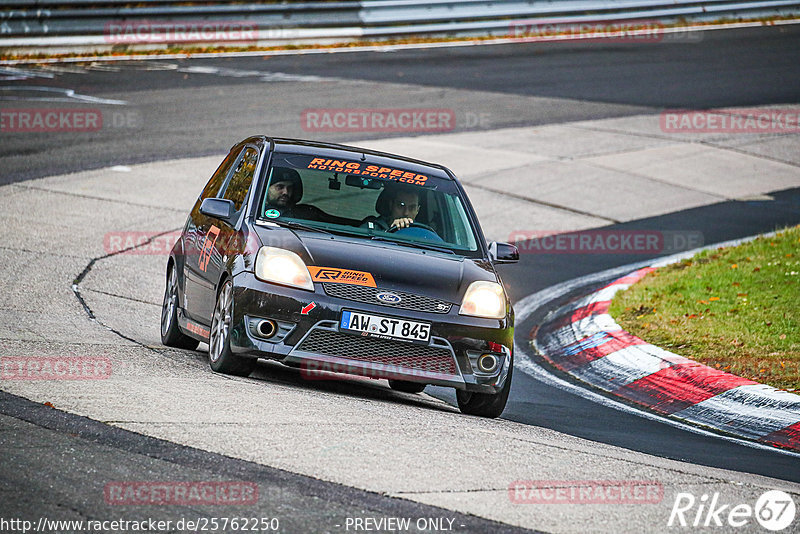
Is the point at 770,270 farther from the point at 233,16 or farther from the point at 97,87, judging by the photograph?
the point at 233,16

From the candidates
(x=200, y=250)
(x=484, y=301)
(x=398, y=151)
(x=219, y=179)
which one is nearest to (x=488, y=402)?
(x=484, y=301)

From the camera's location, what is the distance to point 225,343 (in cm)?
759

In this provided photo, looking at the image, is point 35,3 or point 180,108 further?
point 35,3

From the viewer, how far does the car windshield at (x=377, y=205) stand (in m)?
8.24

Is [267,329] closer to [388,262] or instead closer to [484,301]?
[388,262]

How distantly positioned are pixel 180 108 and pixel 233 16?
7.53 metres

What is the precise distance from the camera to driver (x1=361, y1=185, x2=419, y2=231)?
27.7ft

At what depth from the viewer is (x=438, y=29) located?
30.5 meters

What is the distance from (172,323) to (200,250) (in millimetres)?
737

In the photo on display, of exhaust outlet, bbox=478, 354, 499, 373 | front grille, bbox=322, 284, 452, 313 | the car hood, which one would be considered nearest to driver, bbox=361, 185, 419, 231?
the car hood

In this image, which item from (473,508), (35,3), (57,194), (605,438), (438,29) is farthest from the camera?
(438,29)

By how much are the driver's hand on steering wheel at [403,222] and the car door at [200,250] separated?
4.15 feet

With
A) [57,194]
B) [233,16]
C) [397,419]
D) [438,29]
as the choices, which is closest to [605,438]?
[397,419]

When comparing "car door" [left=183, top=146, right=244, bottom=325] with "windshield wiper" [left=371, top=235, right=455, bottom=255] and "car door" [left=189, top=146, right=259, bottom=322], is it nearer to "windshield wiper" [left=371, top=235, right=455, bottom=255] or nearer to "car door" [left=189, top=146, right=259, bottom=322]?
"car door" [left=189, top=146, right=259, bottom=322]
